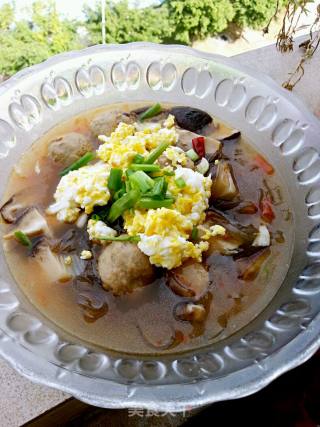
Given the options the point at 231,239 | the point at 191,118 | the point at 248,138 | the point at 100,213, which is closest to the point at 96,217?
the point at 100,213

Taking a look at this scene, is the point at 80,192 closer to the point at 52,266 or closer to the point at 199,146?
the point at 52,266

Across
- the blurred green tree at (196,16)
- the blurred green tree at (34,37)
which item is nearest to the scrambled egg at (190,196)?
the blurred green tree at (34,37)

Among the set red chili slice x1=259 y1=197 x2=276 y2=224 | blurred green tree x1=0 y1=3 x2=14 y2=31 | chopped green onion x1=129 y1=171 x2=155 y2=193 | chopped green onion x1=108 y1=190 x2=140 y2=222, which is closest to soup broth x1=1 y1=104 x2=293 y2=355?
red chili slice x1=259 y1=197 x2=276 y2=224

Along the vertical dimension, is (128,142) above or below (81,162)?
above

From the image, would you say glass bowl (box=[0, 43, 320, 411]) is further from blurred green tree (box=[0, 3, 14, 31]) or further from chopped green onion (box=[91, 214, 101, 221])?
blurred green tree (box=[0, 3, 14, 31])

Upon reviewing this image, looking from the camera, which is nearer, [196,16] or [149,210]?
[149,210]

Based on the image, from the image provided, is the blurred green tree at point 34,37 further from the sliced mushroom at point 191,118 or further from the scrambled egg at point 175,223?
the scrambled egg at point 175,223
